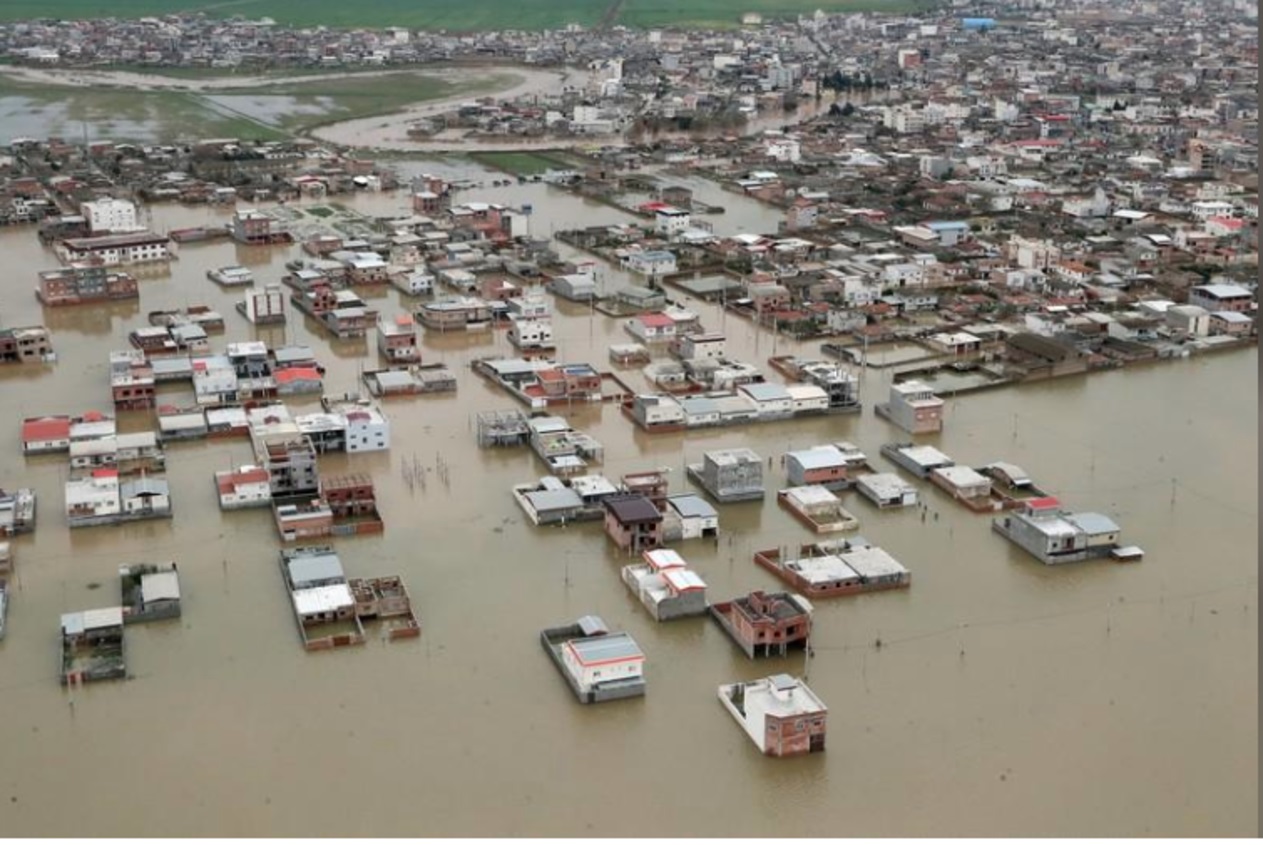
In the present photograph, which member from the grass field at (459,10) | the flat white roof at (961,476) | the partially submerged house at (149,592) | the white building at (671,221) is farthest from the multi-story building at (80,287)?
the grass field at (459,10)

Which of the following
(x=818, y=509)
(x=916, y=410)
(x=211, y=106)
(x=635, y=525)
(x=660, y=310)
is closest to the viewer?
(x=635, y=525)

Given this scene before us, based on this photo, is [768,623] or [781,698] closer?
[781,698]

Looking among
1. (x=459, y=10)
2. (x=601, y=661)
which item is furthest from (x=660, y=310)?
(x=459, y=10)

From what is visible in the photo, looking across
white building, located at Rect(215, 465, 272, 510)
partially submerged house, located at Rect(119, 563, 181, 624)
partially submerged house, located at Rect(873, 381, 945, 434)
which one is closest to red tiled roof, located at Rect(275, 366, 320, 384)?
white building, located at Rect(215, 465, 272, 510)

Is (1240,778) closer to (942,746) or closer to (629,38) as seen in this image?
(942,746)

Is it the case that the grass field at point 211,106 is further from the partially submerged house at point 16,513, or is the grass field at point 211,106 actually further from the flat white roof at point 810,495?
the flat white roof at point 810,495

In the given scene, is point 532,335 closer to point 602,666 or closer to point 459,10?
point 602,666

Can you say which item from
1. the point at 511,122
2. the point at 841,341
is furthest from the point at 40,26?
the point at 841,341

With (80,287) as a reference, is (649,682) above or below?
below

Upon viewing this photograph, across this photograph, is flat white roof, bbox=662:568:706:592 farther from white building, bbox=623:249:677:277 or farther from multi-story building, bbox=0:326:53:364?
white building, bbox=623:249:677:277
